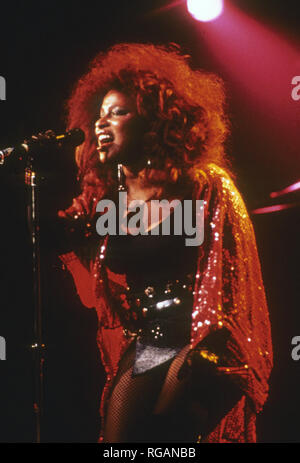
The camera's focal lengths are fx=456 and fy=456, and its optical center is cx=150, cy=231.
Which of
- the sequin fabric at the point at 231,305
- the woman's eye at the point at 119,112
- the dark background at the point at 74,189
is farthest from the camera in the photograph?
the dark background at the point at 74,189

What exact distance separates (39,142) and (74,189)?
83 cm

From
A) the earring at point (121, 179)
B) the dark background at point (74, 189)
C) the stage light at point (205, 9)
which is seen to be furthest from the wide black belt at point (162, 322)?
the stage light at point (205, 9)

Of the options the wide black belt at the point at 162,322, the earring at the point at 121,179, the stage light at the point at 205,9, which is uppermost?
the stage light at the point at 205,9

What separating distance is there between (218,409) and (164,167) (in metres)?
0.95

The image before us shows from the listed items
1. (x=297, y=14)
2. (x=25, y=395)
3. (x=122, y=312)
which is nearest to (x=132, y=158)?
(x=122, y=312)

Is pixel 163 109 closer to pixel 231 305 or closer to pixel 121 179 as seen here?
pixel 121 179

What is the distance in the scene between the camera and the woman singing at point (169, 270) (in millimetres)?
1490

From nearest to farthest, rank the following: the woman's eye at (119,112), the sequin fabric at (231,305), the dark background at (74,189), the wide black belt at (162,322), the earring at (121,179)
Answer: the sequin fabric at (231,305) → the wide black belt at (162,322) → the woman's eye at (119,112) → the earring at (121,179) → the dark background at (74,189)

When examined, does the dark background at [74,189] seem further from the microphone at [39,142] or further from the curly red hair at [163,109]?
the microphone at [39,142]

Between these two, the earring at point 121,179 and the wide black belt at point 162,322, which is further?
the earring at point 121,179

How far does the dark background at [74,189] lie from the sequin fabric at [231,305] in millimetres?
514

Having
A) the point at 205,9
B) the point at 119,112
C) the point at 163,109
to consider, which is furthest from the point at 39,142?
the point at 205,9

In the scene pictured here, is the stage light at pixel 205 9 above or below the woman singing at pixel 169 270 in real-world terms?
above
